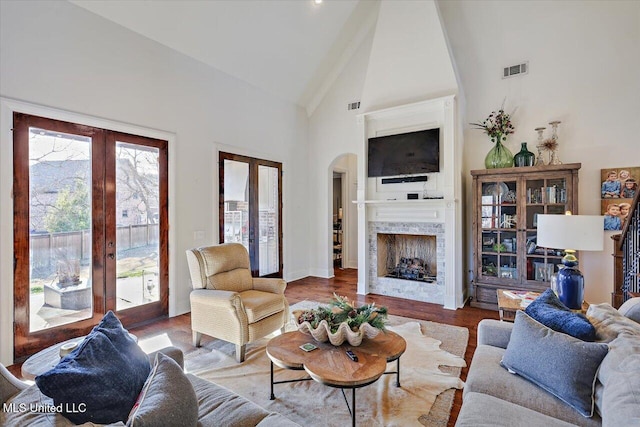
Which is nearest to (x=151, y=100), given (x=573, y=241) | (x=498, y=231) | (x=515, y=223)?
(x=573, y=241)

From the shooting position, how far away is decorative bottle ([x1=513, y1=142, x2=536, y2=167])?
4375 millimetres

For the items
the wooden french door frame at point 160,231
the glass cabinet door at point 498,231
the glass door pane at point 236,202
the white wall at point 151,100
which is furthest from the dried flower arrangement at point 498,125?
the wooden french door frame at point 160,231

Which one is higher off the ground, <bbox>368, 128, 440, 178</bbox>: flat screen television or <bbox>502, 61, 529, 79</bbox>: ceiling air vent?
<bbox>502, 61, 529, 79</bbox>: ceiling air vent

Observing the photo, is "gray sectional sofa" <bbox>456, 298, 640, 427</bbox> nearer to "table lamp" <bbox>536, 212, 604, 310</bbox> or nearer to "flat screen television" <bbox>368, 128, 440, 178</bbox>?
"table lamp" <bbox>536, 212, 604, 310</bbox>

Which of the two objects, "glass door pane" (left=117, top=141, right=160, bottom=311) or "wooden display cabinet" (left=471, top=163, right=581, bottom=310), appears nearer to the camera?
"glass door pane" (left=117, top=141, right=160, bottom=311)

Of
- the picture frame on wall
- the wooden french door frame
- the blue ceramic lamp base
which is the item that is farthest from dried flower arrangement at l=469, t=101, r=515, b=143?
the wooden french door frame

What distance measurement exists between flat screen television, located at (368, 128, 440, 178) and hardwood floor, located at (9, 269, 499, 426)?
202 centimetres

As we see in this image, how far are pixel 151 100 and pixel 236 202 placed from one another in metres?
1.89

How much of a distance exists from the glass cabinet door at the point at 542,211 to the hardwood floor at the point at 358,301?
2.70 ft

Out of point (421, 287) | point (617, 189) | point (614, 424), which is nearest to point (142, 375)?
point (614, 424)

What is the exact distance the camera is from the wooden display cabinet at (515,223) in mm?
4133

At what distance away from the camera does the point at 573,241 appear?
2.42 meters

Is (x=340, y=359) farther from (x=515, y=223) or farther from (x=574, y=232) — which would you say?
(x=515, y=223)

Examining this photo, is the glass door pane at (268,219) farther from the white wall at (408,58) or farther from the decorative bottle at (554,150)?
the decorative bottle at (554,150)
